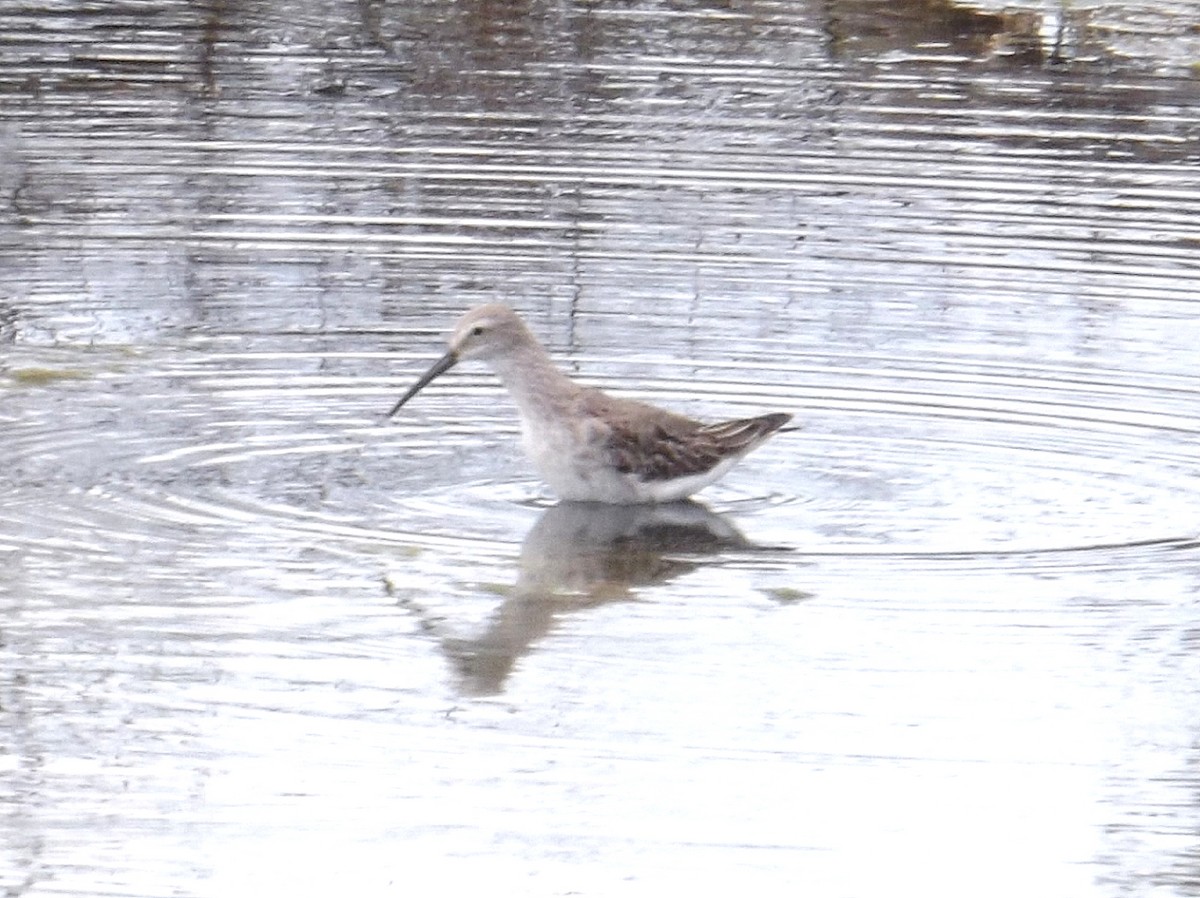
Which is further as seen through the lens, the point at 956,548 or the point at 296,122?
the point at 296,122

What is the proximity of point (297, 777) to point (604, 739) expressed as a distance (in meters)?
0.86

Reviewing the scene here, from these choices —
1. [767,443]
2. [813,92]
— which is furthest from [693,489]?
[813,92]

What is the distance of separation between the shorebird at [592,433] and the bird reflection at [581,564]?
112 mm

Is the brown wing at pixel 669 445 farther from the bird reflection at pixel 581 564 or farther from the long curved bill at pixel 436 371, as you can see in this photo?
the long curved bill at pixel 436 371

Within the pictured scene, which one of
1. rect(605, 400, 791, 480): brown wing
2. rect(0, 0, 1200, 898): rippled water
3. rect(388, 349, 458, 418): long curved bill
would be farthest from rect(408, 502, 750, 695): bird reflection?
rect(388, 349, 458, 418): long curved bill

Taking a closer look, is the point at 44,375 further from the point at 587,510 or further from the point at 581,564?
the point at 581,564

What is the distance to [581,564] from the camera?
30.2 ft

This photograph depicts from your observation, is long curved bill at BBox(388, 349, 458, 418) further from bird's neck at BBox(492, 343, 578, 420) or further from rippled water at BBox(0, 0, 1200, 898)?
rippled water at BBox(0, 0, 1200, 898)

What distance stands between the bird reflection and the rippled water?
3cm

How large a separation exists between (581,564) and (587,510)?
0.77 metres

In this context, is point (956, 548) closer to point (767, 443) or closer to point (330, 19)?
point (767, 443)

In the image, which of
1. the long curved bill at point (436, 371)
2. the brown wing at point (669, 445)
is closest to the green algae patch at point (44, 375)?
the long curved bill at point (436, 371)

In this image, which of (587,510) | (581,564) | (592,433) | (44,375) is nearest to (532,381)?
(592,433)

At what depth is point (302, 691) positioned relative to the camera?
7.77 metres
